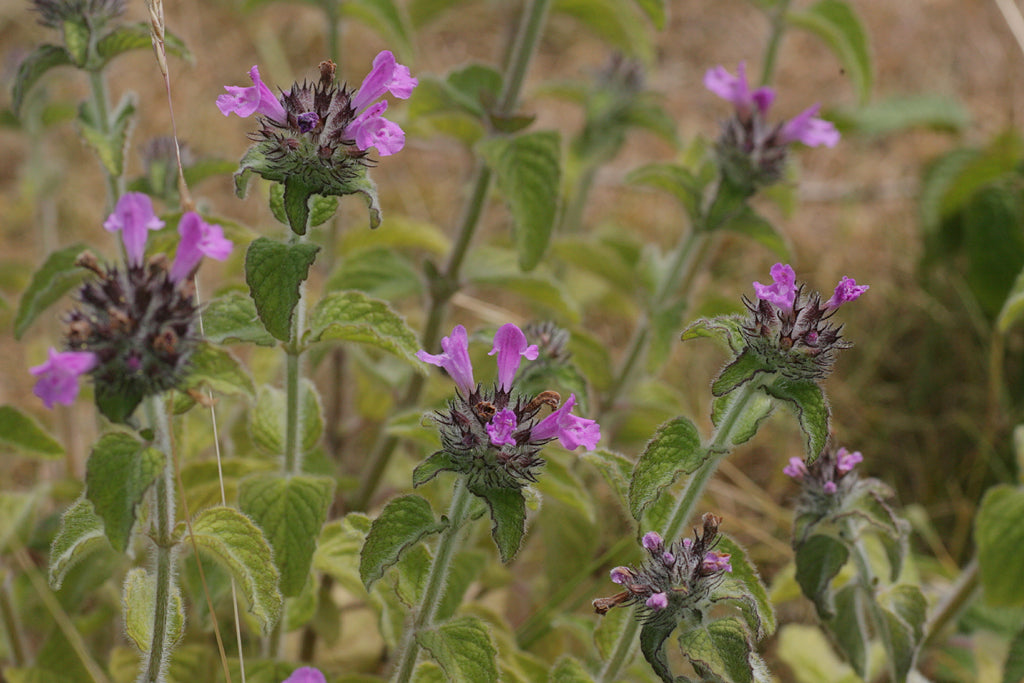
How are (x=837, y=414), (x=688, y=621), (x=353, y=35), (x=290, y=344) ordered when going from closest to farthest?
(x=688, y=621)
(x=290, y=344)
(x=837, y=414)
(x=353, y=35)

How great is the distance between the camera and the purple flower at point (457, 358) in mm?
1921

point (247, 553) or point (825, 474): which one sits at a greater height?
point (825, 474)

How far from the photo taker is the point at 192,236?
182cm

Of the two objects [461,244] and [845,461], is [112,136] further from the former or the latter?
[845,461]

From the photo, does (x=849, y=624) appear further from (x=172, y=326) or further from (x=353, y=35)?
(x=353, y=35)

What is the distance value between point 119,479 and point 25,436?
0.96 meters

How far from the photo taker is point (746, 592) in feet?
6.73

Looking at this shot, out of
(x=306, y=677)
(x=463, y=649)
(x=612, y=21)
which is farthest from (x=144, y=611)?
(x=612, y=21)

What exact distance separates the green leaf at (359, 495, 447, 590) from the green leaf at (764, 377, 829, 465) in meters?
0.74

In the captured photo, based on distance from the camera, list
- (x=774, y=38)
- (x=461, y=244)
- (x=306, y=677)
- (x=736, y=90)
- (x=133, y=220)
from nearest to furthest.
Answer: (x=306, y=677) < (x=133, y=220) < (x=736, y=90) < (x=461, y=244) < (x=774, y=38)

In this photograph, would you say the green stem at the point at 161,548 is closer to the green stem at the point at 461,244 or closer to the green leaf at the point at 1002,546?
the green stem at the point at 461,244

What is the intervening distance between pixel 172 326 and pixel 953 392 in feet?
13.7

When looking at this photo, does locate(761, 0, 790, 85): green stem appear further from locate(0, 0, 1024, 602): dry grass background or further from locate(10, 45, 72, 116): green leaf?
locate(10, 45, 72, 116): green leaf

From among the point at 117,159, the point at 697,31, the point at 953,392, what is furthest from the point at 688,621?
the point at 697,31
